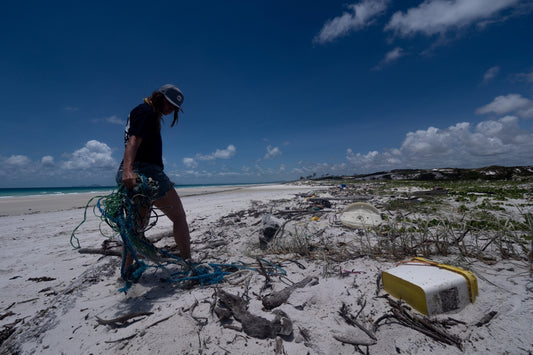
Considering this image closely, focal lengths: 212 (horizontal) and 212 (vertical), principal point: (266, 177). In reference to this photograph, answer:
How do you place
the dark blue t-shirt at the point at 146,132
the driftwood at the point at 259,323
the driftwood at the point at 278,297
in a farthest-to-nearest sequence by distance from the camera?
the dark blue t-shirt at the point at 146,132, the driftwood at the point at 278,297, the driftwood at the point at 259,323

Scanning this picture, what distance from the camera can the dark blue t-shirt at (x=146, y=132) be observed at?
7.62 feet

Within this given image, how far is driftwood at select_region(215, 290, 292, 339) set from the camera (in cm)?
158

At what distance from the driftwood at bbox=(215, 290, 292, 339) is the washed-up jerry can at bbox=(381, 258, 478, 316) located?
3.25 feet

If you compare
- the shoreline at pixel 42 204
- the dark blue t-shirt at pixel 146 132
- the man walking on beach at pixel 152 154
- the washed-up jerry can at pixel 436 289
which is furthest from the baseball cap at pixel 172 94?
the washed-up jerry can at pixel 436 289

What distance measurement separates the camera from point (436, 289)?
160 cm

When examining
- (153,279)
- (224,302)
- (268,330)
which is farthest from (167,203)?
(268,330)

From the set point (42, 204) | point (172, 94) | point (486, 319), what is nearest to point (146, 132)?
point (172, 94)

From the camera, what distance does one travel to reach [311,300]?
6.49ft

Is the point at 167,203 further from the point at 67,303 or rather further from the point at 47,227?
the point at 47,227

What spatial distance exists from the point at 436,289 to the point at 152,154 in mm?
3015

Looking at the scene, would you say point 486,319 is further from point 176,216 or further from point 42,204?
point 42,204

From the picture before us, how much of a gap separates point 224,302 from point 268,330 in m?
0.51

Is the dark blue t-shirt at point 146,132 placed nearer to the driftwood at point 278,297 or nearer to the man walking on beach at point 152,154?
the man walking on beach at point 152,154

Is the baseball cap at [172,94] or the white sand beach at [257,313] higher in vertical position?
the baseball cap at [172,94]
